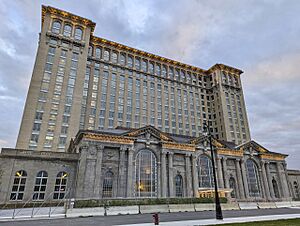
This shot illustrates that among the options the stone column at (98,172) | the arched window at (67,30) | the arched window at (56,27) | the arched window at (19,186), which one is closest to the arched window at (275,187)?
the stone column at (98,172)

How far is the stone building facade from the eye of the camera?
3212cm

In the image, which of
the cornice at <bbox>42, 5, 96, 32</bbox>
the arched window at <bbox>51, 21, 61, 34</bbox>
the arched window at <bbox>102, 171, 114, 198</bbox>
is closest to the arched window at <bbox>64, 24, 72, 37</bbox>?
the arched window at <bbox>51, 21, 61, 34</bbox>

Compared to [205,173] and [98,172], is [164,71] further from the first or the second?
[98,172]

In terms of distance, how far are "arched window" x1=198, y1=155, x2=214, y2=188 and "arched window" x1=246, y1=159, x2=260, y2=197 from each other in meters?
11.1

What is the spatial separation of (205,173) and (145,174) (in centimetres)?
1380

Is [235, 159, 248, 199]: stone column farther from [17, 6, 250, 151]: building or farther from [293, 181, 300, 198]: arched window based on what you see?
[17, 6, 250, 151]: building

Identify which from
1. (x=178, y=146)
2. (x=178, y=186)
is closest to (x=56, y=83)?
(x=178, y=146)

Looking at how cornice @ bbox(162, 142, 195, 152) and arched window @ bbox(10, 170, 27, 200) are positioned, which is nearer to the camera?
arched window @ bbox(10, 170, 27, 200)

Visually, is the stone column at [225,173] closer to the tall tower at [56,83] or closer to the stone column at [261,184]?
the stone column at [261,184]

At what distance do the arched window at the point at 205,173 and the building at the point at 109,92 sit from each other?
3542cm

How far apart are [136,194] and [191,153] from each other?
14257 mm

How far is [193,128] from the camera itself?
84.8 meters

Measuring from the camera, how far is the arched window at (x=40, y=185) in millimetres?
32812

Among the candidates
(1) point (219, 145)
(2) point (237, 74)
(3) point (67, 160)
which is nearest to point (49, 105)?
(3) point (67, 160)
